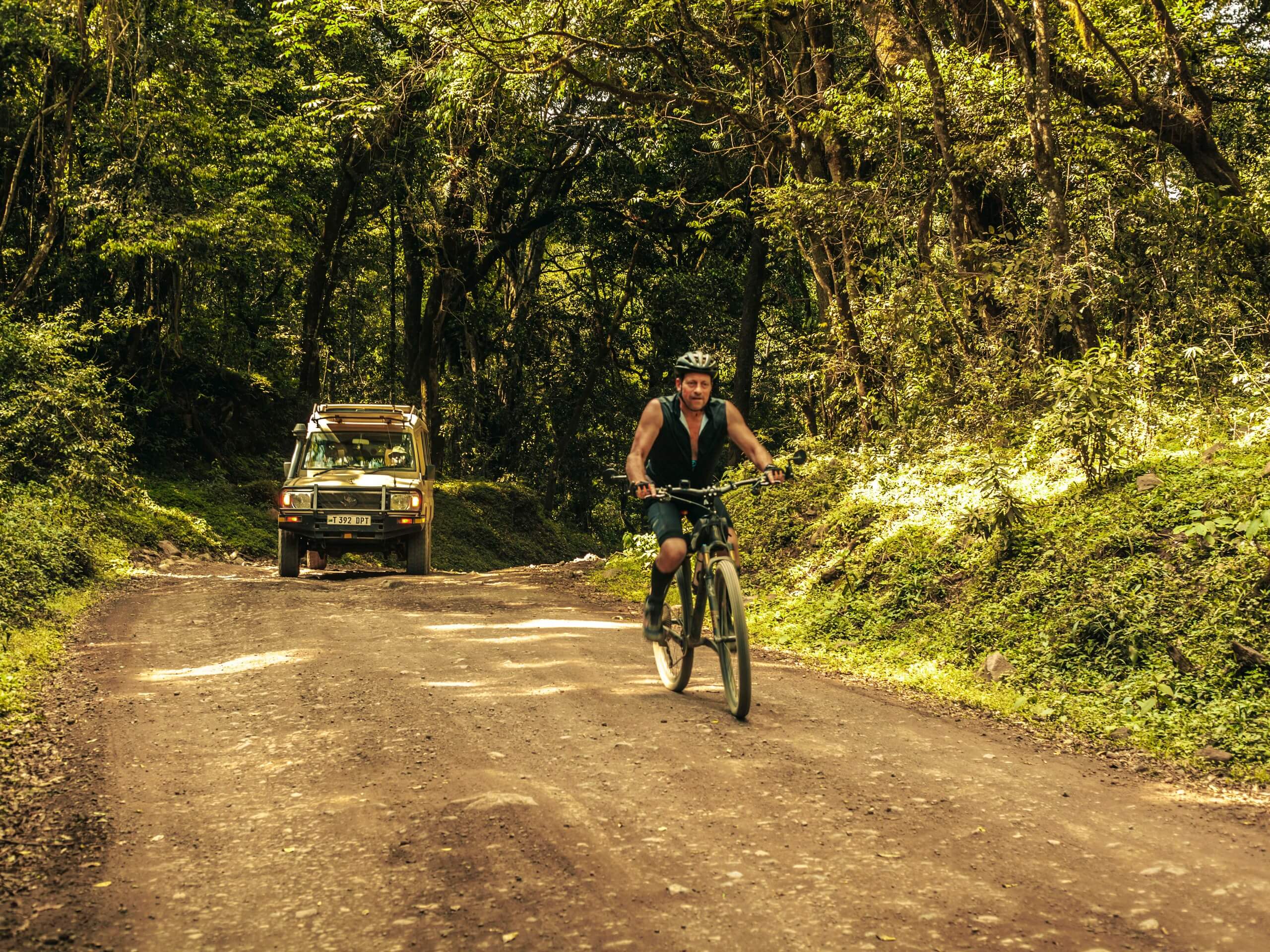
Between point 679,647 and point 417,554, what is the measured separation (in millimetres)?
8764

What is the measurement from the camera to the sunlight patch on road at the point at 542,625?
10.2 meters

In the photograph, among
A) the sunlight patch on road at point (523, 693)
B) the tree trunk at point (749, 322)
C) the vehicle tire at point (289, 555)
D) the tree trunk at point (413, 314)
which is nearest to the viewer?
the sunlight patch on road at point (523, 693)

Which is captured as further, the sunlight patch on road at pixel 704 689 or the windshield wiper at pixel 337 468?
the windshield wiper at pixel 337 468

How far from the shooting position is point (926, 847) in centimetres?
452

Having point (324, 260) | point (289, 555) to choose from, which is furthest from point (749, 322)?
point (324, 260)

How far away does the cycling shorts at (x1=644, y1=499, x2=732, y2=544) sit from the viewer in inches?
267

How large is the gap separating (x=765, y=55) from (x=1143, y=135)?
5716 millimetres

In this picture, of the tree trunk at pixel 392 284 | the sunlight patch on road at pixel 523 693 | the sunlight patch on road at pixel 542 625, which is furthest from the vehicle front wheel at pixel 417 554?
the tree trunk at pixel 392 284

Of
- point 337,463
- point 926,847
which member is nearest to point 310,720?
point 926,847

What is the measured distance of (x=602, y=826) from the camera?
4691mm

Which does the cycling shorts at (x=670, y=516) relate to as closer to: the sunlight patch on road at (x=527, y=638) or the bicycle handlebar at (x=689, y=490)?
the bicycle handlebar at (x=689, y=490)

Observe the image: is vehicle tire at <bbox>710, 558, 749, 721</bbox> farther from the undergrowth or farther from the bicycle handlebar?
the undergrowth

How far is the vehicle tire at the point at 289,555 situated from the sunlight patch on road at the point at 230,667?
681 cm

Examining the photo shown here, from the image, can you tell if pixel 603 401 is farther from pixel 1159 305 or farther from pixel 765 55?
pixel 1159 305
